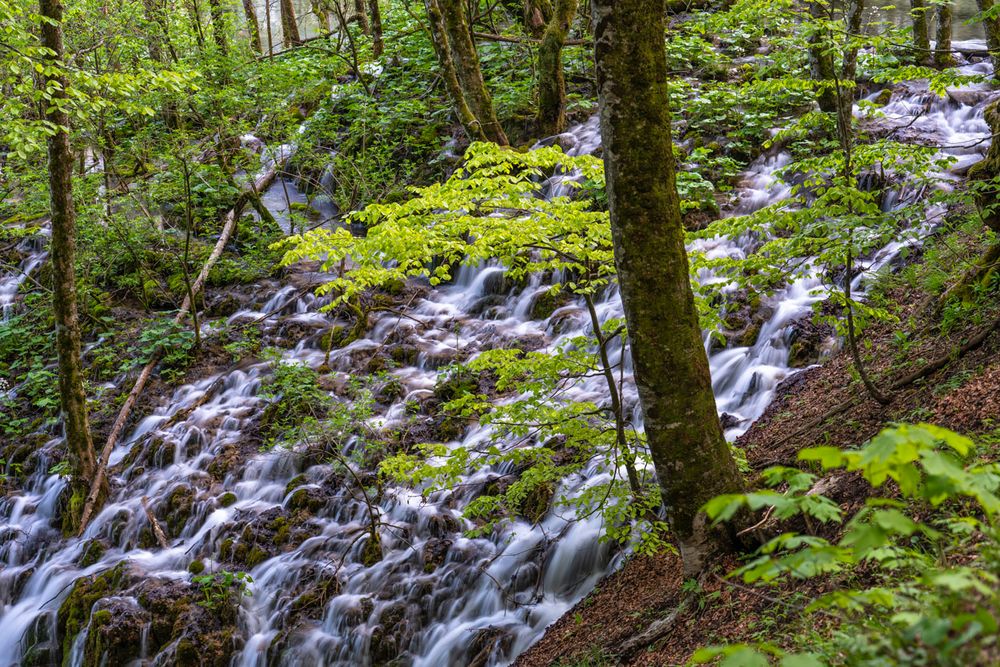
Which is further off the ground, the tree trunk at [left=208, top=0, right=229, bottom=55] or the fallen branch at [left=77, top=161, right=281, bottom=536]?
the tree trunk at [left=208, top=0, right=229, bottom=55]

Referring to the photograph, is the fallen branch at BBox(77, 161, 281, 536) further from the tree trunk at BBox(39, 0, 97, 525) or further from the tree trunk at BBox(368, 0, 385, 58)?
the tree trunk at BBox(368, 0, 385, 58)

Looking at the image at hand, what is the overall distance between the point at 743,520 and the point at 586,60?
13002mm

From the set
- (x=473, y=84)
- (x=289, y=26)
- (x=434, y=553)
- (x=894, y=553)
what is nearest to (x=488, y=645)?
(x=434, y=553)

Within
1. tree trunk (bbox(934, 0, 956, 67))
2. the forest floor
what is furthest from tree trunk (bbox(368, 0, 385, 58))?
the forest floor

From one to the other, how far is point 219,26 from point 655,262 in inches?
684

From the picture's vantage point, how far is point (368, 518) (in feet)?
24.6

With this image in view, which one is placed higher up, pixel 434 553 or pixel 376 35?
pixel 376 35

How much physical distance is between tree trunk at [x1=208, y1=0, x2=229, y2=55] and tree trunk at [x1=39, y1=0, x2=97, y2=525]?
936cm

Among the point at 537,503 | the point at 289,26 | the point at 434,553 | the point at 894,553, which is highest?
the point at 289,26

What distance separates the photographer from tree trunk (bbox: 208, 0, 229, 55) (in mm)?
17078

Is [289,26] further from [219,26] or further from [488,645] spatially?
[488,645]

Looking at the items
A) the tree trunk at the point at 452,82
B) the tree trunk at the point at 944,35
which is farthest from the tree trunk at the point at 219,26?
the tree trunk at the point at 944,35

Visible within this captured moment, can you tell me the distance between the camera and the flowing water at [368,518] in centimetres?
616

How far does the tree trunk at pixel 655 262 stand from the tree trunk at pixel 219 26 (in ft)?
53.6
